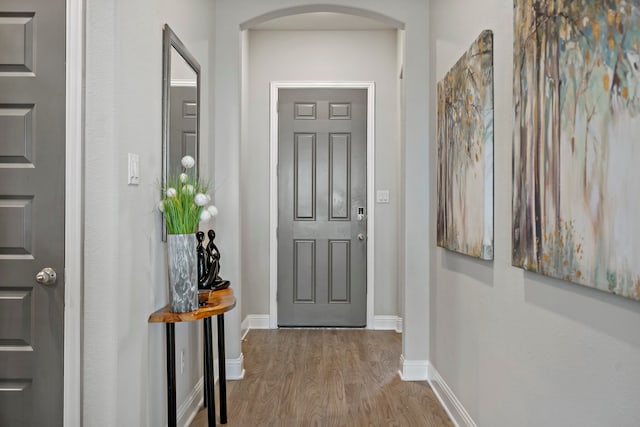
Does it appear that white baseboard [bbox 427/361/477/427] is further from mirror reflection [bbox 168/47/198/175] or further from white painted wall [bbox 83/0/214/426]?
mirror reflection [bbox 168/47/198/175]

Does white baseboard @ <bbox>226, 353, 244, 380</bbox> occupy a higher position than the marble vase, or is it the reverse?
the marble vase

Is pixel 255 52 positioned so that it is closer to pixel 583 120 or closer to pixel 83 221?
pixel 83 221

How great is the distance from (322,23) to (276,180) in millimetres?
1500

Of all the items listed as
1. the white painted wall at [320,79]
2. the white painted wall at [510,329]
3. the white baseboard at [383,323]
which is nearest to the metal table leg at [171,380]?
the white painted wall at [510,329]

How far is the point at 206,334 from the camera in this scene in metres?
2.52

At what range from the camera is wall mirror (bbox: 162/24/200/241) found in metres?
2.36

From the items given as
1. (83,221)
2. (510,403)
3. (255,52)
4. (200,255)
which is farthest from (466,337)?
(255,52)

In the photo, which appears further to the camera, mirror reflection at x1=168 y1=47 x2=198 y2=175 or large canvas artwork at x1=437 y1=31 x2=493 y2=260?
mirror reflection at x1=168 y1=47 x2=198 y2=175

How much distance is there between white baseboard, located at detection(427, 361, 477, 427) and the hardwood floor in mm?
43

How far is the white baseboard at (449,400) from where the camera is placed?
2.54 meters

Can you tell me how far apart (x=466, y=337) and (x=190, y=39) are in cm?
221

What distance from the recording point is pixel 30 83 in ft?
5.95

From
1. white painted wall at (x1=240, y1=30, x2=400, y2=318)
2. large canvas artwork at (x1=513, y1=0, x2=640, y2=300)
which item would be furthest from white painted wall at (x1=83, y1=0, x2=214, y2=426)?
white painted wall at (x1=240, y1=30, x2=400, y2=318)

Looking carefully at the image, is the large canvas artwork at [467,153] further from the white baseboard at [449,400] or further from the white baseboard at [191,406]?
the white baseboard at [191,406]
